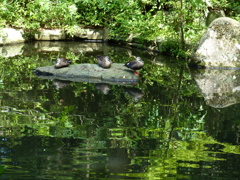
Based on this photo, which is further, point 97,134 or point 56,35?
point 56,35

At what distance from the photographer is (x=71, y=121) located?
5.03m

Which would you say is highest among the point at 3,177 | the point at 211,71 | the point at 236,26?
the point at 236,26

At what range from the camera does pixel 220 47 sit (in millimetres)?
10156

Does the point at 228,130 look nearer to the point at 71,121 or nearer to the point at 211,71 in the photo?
the point at 71,121

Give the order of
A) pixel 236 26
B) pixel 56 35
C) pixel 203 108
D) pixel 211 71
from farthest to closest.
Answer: pixel 56 35 → pixel 236 26 → pixel 211 71 → pixel 203 108

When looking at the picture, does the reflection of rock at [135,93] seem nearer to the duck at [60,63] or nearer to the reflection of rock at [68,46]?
the duck at [60,63]

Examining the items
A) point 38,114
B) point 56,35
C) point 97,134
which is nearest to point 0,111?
point 38,114

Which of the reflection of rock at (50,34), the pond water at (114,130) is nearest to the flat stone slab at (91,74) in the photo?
the pond water at (114,130)

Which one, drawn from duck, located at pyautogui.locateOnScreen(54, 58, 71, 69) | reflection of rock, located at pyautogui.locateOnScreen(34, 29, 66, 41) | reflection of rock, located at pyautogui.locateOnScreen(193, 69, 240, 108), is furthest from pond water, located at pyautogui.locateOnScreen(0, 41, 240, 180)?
reflection of rock, located at pyautogui.locateOnScreen(34, 29, 66, 41)

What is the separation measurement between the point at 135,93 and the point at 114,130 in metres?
2.16

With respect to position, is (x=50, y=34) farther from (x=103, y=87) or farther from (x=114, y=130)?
(x=114, y=130)

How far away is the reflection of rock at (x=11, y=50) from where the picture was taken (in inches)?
422

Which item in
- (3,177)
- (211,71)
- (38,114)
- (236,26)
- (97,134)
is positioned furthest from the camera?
(236,26)

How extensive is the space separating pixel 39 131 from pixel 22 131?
19 centimetres
